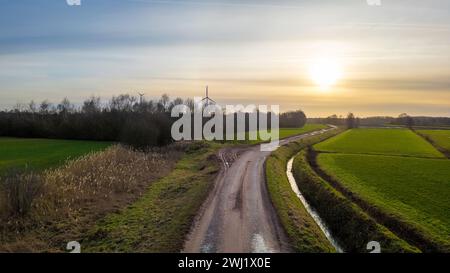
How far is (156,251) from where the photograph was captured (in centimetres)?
1341

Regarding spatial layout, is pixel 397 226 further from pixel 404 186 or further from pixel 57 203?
pixel 57 203

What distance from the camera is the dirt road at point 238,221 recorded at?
1382 centimetres

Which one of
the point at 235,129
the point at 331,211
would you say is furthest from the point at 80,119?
the point at 331,211

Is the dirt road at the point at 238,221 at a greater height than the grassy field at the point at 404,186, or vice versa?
the dirt road at the point at 238,221

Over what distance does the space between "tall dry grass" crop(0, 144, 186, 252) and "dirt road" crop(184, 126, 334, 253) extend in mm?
5082

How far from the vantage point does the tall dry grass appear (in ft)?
49.4

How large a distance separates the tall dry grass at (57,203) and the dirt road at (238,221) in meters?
5.08

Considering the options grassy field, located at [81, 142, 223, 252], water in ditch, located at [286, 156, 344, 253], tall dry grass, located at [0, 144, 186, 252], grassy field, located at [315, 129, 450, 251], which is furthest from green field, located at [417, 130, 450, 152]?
tall dry grass, located at [0, 144, 186, 252]

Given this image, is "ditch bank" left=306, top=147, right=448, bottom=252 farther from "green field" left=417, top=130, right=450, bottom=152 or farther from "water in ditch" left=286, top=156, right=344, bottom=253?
"green field" left=417, top=130, right=450, bottom=152

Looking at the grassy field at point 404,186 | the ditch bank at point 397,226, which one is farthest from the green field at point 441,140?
the ditch bank at point 397,226

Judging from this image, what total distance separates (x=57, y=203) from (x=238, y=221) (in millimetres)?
9310

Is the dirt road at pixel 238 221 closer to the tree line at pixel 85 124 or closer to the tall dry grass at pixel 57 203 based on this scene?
the tall dry grass at pixel 57 203

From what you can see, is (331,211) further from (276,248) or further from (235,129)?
(235,129)
